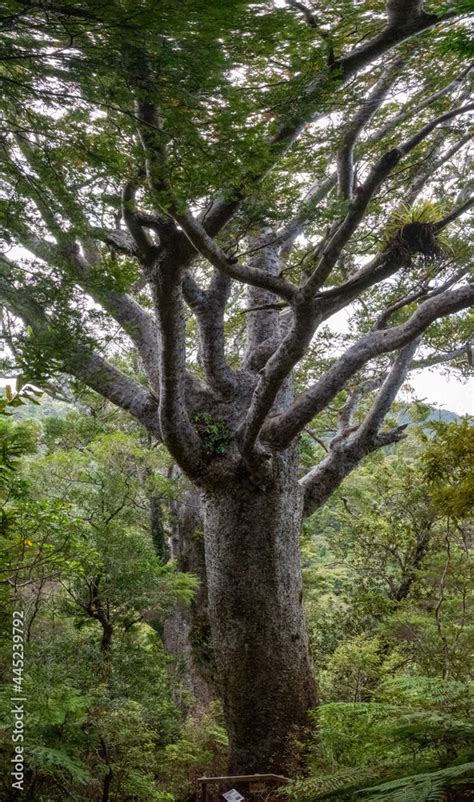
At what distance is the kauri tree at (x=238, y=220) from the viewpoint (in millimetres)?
1897

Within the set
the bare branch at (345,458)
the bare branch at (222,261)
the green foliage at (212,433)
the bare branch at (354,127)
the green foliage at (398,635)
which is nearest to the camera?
the green foliage at (398,635)

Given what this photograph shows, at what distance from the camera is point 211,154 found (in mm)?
2266

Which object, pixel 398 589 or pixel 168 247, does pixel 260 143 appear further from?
pixel 398 589

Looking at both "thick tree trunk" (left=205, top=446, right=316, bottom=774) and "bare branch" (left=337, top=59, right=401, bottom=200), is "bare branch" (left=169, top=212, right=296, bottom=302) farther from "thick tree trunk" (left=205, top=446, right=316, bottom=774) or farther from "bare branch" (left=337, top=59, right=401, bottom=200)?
"thick tree trunk" (left=205, top=446, right=316, bottom=774)

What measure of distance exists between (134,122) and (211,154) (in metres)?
0.39

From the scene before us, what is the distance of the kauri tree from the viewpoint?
74.7 inches

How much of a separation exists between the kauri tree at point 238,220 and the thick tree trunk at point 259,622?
0.06 ft

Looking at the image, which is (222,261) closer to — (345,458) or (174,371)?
(174,371)

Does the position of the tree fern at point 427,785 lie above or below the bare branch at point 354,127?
below

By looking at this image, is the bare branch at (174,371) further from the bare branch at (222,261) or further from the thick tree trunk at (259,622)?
the thick tree trunk at (259,622)

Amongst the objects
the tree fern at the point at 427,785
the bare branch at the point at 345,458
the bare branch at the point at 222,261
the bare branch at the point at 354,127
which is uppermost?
the bare branch at the point at 354,127

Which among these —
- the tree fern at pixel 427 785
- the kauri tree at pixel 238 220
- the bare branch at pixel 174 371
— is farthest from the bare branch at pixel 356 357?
the tree fern at pixel 427 785

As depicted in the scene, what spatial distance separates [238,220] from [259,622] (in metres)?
3.30

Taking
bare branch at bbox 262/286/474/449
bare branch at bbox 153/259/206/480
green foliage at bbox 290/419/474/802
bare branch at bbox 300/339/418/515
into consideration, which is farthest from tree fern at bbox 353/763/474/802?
bare branch at bbox 300/339/418/515
